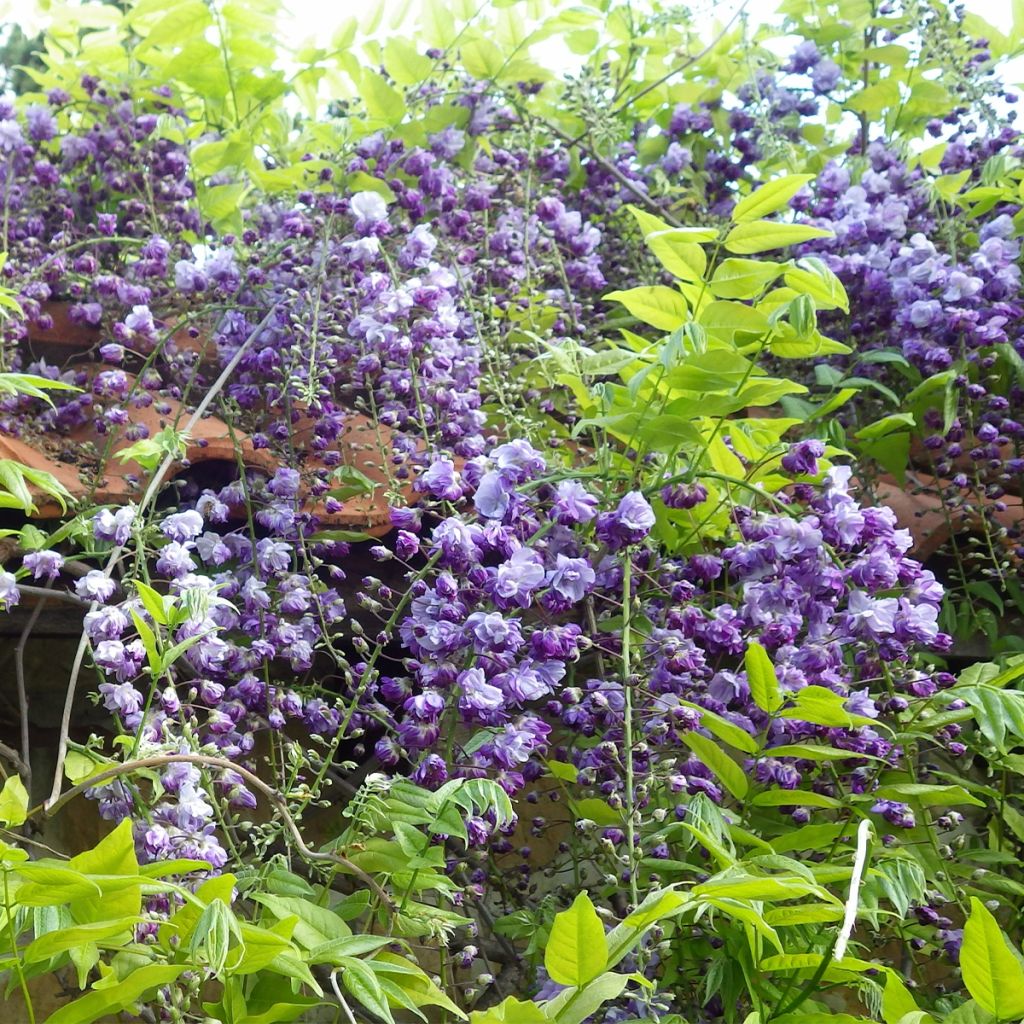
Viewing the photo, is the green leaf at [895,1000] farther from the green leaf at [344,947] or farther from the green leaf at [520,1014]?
the green leaf at [344,947]

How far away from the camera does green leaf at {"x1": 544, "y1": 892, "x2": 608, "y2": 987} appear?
94 cm

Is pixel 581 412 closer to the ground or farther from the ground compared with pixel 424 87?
closer to the ground

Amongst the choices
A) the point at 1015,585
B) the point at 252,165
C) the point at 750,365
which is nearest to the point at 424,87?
the point at 252,165

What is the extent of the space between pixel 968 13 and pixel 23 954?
223 centimetres

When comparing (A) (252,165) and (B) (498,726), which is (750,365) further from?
(A) (252,165)

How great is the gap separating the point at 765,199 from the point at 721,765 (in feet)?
2.15

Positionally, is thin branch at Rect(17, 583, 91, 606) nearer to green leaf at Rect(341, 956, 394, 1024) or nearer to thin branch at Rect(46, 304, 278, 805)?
thin branch at Rect(46, 304, 278, 805)

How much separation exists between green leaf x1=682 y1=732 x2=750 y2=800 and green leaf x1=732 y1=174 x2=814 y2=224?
61cm

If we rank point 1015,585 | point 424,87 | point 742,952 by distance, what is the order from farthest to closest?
point 424,87 < point 1015,585 < point 742,952

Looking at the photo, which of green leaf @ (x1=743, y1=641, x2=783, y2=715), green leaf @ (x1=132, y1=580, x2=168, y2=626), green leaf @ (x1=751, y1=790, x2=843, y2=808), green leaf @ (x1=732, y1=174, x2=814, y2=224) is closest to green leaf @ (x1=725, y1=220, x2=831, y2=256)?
green leaf @ (x1=732, y1=174, x2=814, y2=224)

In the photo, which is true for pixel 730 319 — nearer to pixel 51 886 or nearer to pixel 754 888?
pixel 754 888

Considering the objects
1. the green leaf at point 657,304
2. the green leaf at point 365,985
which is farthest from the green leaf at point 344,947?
the green leaf at point 657,304

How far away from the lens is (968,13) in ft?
7.60

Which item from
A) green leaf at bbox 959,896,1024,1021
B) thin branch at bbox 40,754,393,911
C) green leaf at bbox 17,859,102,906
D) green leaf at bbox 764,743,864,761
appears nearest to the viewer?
green leaf at bbox 17,859,102,906
